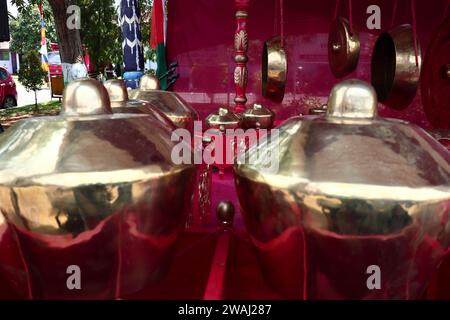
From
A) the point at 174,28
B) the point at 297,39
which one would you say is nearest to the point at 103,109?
the point at 297,39

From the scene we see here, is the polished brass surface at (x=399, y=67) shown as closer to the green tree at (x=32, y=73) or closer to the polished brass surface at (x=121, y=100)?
the polished brass surface at (x=121, y=100)

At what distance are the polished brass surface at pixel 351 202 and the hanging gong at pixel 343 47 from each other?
122 centimetres

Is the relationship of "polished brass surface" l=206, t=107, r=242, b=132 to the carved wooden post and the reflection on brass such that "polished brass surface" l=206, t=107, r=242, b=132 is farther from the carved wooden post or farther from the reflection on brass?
the carved wooden post

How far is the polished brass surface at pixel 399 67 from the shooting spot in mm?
1388

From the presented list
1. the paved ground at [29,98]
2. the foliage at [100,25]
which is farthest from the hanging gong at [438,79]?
the paved ground at [29,98]

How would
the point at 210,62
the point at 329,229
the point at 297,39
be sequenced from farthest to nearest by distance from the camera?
1. the point at 210,62
2. the point at 297,39
3. the point at 329,229

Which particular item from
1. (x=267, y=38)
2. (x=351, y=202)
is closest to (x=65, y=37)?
(x=267, y=38)

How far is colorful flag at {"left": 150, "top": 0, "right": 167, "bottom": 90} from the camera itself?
317cm

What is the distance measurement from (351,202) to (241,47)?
1.77 metres

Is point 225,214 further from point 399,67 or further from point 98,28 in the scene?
point 98,28

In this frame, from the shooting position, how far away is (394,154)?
1.70ft

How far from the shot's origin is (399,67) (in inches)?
54.9

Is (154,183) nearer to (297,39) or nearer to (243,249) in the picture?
(243,249)
